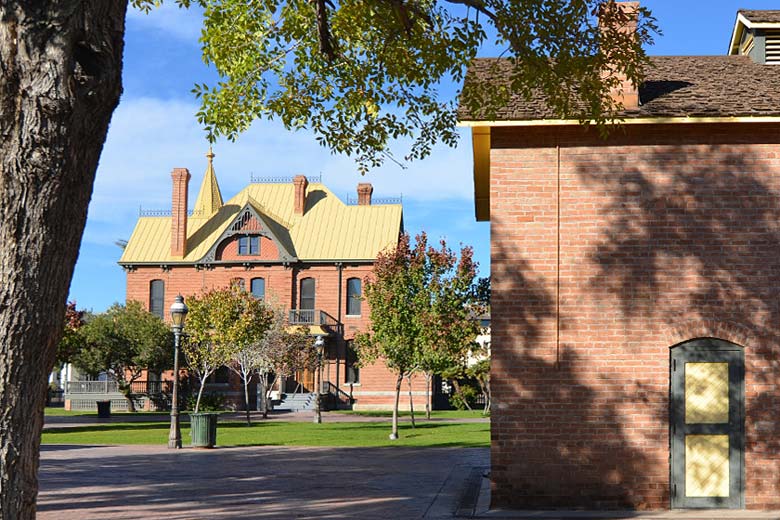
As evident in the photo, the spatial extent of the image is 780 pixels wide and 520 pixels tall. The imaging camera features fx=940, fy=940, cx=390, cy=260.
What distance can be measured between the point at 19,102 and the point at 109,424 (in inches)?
1284

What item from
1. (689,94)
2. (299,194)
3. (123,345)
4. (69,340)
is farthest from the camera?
(299,194)

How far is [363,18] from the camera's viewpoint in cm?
1216

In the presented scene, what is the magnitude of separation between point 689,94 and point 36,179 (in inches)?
397

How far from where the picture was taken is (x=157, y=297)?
54.7 metres

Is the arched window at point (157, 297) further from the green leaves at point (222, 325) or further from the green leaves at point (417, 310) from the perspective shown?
the green leaves at point (417, 310)

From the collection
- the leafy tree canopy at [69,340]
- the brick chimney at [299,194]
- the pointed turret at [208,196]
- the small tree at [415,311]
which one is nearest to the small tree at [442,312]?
the small tree at [415,311]

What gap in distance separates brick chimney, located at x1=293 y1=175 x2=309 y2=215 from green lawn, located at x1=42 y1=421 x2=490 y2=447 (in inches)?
835

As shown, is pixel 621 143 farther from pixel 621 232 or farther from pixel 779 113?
pixel 779 113

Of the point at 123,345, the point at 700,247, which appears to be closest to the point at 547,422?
the point at 700,247

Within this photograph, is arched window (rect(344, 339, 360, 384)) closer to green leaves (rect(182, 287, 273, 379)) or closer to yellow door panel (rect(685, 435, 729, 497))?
green leaves (rect(182, 287, 273, 379))

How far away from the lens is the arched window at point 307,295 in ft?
173

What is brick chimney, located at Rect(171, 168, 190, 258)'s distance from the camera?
54000 mm

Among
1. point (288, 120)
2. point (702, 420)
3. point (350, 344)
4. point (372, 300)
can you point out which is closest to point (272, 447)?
point (372, 300)

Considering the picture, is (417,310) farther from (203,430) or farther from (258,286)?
(258,286)
